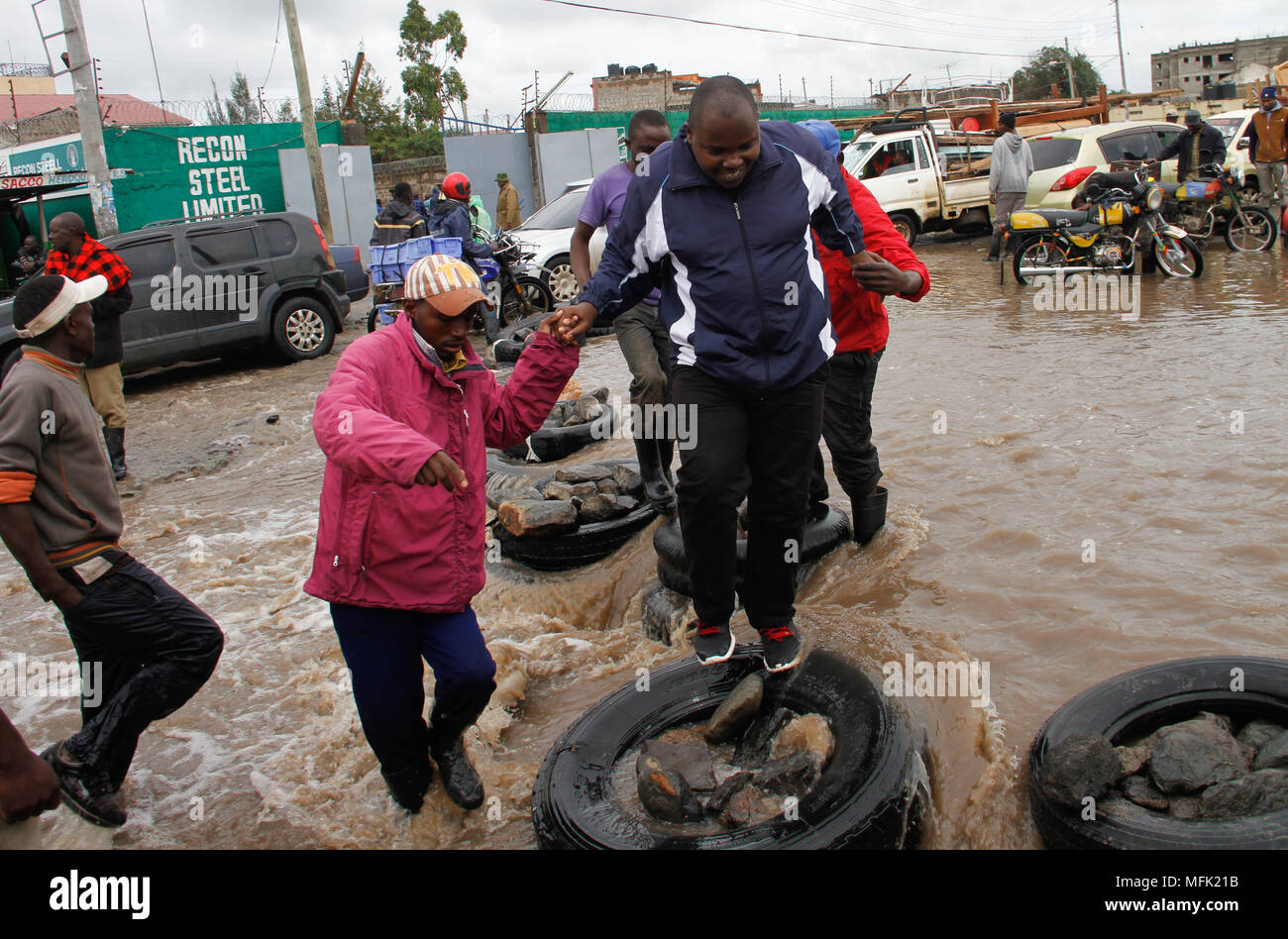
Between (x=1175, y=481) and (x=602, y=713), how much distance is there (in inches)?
134

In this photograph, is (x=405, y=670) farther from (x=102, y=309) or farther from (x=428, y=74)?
(x=428, y=74)

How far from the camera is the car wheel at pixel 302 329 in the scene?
11.6m

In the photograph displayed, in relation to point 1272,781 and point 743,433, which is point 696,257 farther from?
point 1272,781

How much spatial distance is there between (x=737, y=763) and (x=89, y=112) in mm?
15571

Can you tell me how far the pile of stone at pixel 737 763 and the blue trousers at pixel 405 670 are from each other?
1.97 ft

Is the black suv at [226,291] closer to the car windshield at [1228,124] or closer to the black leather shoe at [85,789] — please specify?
the black leather shoe at [85,789]

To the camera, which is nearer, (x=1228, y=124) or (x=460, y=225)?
Answer: (x=460, y=225)

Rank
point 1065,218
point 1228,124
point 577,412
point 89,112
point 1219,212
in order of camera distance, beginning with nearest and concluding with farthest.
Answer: point 577,412 < point 1065,218 < point 1219,212 < point 89,112 < point 1228,124

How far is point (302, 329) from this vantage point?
11.8 meters

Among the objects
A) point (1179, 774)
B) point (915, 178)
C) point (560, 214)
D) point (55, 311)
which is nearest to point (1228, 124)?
point (915, 178)

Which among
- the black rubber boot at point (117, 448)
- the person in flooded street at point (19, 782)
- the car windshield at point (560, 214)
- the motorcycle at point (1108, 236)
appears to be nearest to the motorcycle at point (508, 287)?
the car windshield at point (560, 214)

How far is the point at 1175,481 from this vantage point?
4832mm
